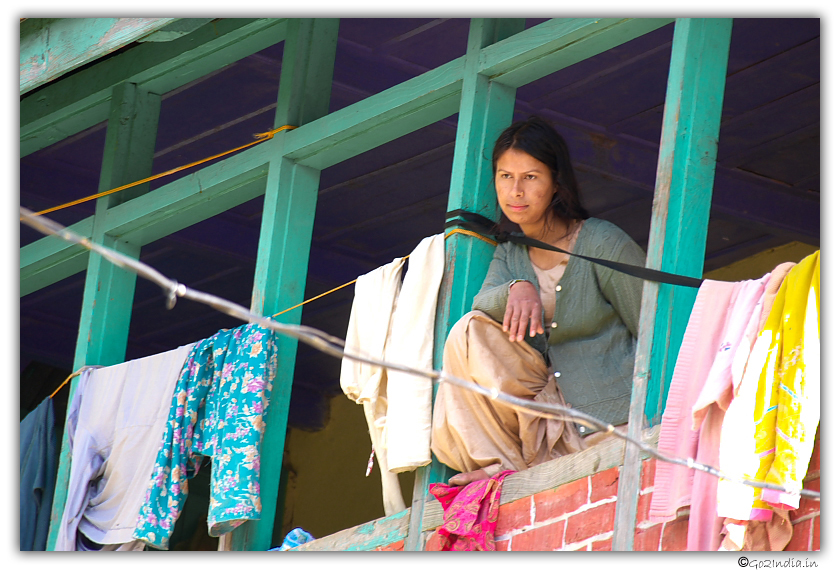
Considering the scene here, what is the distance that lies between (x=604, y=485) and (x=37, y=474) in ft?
9.97

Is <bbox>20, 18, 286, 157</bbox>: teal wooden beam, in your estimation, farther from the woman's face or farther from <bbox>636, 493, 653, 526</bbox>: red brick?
<bbox>636, 493, 653, 526</bbox>: red brick

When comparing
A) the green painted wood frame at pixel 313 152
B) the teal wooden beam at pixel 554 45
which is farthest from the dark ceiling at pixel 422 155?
the teal wooden beam at pixel 554 45

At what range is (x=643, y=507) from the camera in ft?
12.8

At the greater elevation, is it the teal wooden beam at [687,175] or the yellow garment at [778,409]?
the teal wooden beam at [687,175]

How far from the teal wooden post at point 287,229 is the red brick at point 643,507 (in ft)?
5.67

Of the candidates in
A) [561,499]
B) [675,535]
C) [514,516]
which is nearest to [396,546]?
[514,516]

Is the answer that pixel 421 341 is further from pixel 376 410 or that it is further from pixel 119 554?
pixel 119 554

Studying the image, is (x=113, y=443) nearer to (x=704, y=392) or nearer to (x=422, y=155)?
(x=422, y=155)

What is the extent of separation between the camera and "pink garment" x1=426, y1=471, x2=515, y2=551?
172 inches

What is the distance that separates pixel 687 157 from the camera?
4.20 metres

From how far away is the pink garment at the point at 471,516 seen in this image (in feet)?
14.3

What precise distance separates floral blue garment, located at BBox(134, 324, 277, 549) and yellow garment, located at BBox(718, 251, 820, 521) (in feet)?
7.05

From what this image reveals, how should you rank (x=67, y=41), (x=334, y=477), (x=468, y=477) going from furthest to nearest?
1. (x=334, y=477)
2. (x=67, y=41)
3. (x=468, y=477)

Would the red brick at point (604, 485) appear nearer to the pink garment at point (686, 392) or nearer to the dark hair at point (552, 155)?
the pink garment at point (686, 392)
